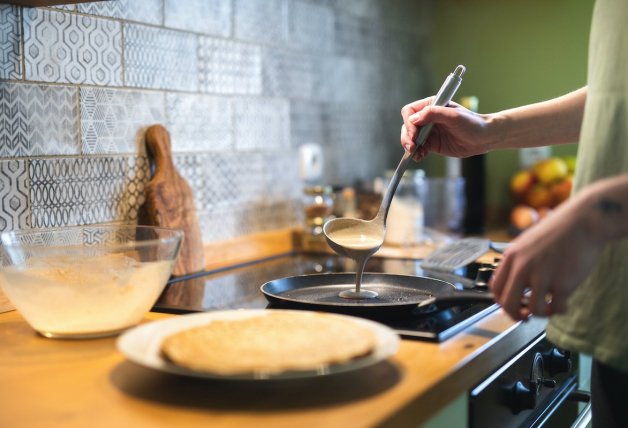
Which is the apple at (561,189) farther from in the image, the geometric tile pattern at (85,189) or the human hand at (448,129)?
the geometric tile pattern at (85,189)

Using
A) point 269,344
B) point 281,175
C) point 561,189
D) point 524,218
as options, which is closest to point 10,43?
point 269,344

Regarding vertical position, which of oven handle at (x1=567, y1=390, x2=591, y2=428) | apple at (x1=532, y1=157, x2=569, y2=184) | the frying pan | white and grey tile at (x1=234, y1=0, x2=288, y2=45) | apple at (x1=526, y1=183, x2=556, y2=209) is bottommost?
oven handle at (x1=567, y1=390, x2=591, y2=428)

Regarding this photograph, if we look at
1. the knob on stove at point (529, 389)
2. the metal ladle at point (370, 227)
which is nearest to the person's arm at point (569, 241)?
the knob on stove at point (529, 389)

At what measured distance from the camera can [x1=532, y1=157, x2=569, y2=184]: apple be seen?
227 centimetres

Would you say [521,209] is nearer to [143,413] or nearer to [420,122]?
[420,122]

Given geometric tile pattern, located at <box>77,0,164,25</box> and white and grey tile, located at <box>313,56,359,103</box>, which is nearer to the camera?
geometric tile pattern, located at <box>77,0,164,25</box>

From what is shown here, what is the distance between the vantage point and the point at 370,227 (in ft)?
3.99

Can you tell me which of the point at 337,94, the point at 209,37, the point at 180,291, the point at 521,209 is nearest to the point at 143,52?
the point at 209,37

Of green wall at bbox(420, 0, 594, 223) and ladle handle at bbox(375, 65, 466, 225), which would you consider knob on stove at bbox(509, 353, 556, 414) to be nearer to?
ladle handle at bbox(375, 65, 466, 225)

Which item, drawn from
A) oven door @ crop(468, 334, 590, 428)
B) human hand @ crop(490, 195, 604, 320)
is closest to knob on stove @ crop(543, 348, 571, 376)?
oven door @ crop(468, 334, 590, 428)

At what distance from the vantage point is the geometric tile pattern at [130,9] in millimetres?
1262


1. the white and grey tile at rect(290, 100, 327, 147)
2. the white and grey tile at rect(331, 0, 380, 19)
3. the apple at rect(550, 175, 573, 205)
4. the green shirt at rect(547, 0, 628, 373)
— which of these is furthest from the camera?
the apple at rect(550, 175, 573, 205)

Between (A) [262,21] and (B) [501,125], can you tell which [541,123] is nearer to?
(B) [501,125]

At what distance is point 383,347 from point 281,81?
1.17m
